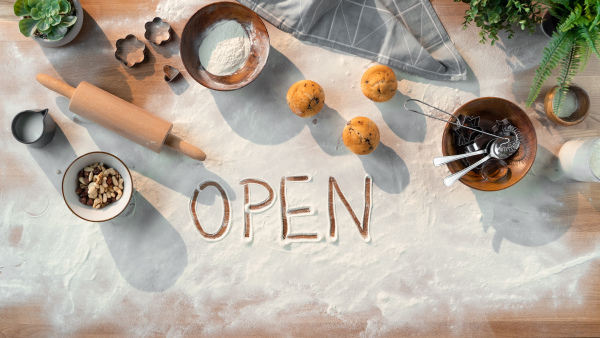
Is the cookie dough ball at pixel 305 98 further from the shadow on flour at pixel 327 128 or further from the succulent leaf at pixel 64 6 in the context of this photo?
the succulent leaf at pixel 64 6

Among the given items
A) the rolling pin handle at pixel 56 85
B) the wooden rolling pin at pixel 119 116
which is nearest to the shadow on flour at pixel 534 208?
the wooden rolling pin at pixel 119 116

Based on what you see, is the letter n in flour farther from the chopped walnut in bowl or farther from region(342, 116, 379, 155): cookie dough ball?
the chopped walnut in bowl

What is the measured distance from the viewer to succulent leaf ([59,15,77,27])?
125 cm

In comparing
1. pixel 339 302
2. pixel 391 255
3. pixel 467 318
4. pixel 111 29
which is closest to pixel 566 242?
pixel 467 318

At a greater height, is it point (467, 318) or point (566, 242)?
point (566, 242)

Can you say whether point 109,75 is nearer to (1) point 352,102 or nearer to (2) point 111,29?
(2) point 111,29

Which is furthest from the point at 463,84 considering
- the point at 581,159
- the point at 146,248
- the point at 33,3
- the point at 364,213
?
the point at 33,3

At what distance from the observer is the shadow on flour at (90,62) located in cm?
132

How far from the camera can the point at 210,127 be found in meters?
1.32

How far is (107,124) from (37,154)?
330 millimetres

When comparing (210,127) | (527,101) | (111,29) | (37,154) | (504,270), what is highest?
(527,101)

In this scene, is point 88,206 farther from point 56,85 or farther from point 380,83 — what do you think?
point 380,83

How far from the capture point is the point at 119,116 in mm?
Answer: 1210

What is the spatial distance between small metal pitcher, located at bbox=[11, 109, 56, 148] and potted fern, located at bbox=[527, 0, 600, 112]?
1.62 m
